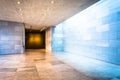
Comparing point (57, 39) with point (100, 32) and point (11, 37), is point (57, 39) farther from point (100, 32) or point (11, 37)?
point (100, 32)

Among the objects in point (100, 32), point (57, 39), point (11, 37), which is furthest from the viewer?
point (57, 39)

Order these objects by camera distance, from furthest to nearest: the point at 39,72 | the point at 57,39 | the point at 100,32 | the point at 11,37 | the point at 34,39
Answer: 1. the point at 34,39
2. the point at 57,39
3. the point at 11,37
4. the point at 100,32
5. the point at 39,72

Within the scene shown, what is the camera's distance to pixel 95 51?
8.45 m

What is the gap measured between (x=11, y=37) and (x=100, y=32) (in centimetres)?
826

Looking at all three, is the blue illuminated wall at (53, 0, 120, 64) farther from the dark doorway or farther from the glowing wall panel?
the dark doorway

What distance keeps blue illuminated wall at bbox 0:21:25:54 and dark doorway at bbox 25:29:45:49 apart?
33.4ft

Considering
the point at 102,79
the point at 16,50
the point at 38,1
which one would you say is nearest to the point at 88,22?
the point at 38,1

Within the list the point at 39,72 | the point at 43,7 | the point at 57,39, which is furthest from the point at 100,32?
the point at 57,39

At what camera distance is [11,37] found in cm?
1170

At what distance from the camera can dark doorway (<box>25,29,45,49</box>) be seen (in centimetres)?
2241

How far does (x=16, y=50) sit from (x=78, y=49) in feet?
19.9

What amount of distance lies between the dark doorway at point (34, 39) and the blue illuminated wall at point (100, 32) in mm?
12139

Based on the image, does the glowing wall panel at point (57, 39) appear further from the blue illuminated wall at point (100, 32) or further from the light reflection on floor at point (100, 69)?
the light reflection on floor at point (100, 69)

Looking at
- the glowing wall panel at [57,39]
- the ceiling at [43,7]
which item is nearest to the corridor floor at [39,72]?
the ceiling at [43,7]
